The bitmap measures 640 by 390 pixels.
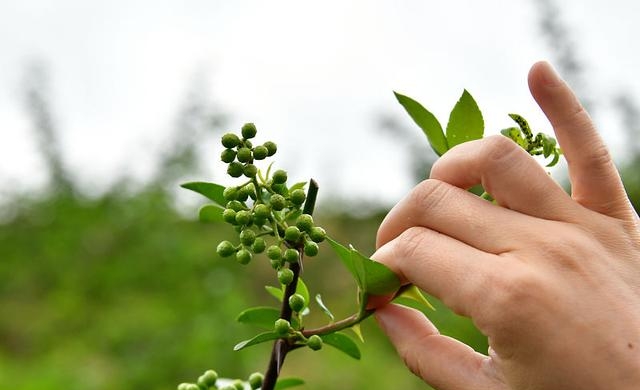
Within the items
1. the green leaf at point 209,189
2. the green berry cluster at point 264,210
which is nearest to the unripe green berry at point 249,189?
the green berry cluster at point 264,210

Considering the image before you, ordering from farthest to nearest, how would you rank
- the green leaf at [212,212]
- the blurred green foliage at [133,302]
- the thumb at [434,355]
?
the blurred green foliage at [133,302] < the green leaf at [212,212] < the thumb at [434,355]

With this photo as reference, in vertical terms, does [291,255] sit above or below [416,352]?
above

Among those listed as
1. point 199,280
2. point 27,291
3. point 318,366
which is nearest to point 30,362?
point 27,291

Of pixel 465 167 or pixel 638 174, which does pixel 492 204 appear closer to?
pixel 465 167

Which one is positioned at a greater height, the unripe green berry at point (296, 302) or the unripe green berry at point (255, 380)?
the unripe green berry at point (296, 302)

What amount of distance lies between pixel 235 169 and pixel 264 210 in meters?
0.05

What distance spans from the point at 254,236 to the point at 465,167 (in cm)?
24

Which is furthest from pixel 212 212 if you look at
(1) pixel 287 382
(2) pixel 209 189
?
(1) pixel 287 382

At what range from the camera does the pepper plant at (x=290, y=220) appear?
0.90 meters

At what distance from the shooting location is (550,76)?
2.94 ft

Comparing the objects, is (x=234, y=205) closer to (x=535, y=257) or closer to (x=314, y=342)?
(x=314, y=342)

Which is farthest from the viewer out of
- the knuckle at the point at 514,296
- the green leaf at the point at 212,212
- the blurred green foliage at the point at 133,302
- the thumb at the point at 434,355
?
the blurred green foliage at the point at 133,302

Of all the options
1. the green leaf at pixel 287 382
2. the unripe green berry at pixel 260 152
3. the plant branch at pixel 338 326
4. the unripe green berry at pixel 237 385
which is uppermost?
the unripe green berry at pixel 260 152

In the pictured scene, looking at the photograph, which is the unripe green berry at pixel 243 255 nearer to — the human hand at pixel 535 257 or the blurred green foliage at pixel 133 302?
the human hand at pixel 535 257
